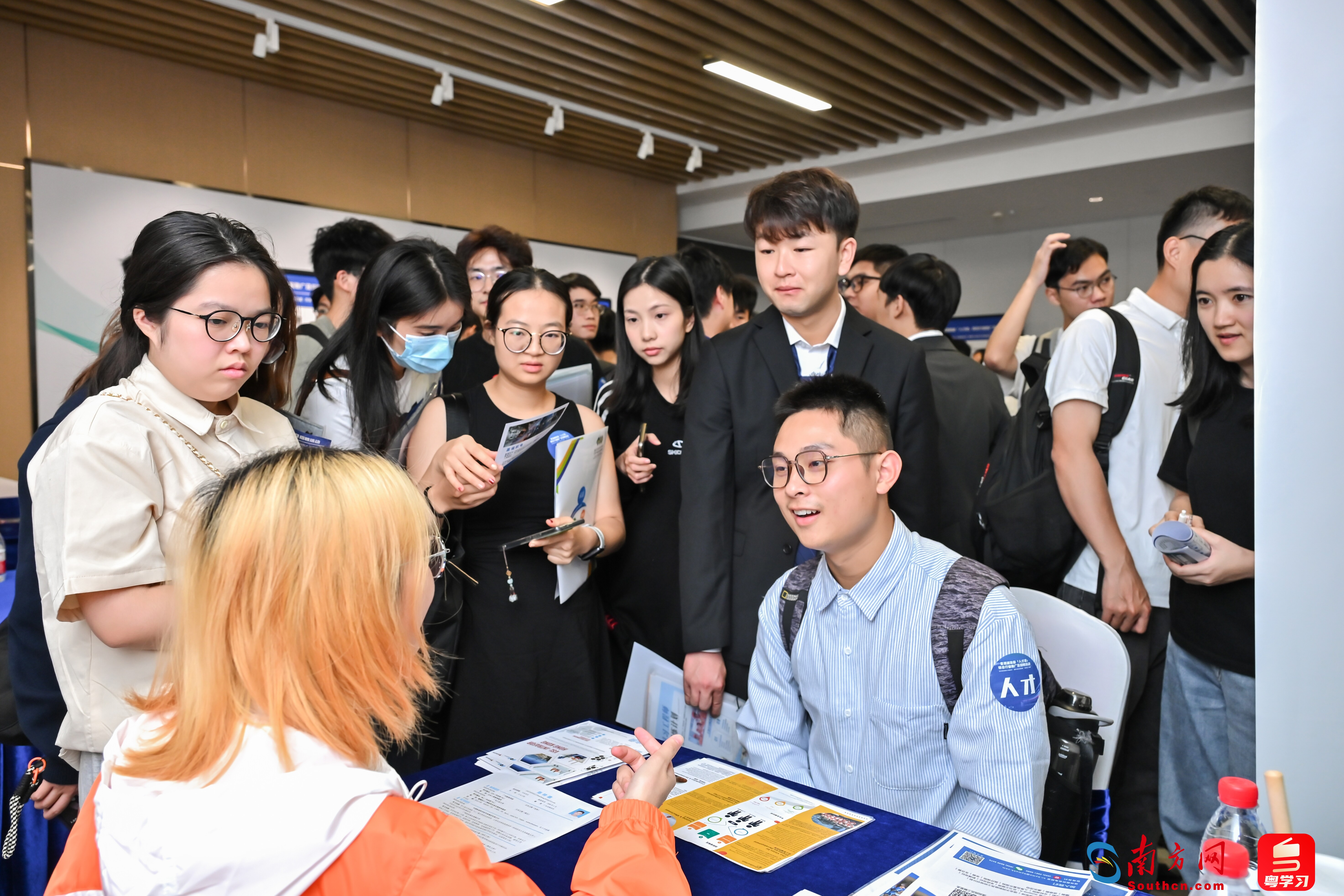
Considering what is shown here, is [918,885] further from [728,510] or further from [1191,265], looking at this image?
[1191,265]

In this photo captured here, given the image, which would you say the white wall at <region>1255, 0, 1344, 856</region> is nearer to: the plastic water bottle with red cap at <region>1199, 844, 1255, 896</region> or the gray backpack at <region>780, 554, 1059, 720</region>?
the plastic water bottle with red cap at <region>1199, 844, 1255, 896</region>

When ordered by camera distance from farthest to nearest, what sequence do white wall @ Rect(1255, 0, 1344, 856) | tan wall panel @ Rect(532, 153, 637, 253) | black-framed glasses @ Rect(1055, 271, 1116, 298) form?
tan wall panel @ Rect(532, 153, 637, 253), black-framed glasses @ Rect(1055, 271, 1116, 298), white wall @ Rect(1255, 0, 1344, 856)

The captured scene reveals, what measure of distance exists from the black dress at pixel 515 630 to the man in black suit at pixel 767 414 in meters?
0.34

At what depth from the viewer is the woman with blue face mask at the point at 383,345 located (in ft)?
7.64

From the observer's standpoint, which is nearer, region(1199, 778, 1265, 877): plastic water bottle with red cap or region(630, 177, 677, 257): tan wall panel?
region(1199, 778, 1265, 877): plastic water bottle with red cap

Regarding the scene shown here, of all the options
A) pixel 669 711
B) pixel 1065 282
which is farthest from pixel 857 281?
pixel 669 711

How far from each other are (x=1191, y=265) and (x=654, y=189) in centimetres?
764

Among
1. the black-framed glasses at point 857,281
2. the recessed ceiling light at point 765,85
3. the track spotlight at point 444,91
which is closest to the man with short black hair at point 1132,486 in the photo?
the black-framed glasses at point 857,281

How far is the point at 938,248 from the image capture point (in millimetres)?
10539

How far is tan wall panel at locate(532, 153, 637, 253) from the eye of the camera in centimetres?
830

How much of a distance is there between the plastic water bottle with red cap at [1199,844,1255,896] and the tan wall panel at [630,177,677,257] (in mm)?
8403

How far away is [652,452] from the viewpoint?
275 cm

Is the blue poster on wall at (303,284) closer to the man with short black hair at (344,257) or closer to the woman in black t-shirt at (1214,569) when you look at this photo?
the man with short black hair at (344,257)

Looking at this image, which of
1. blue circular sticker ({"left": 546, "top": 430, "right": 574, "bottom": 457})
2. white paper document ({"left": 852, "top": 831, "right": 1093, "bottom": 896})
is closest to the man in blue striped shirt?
white paper document ({"left": 852, "top": 831, "right": 1093, "bottom": 896})
